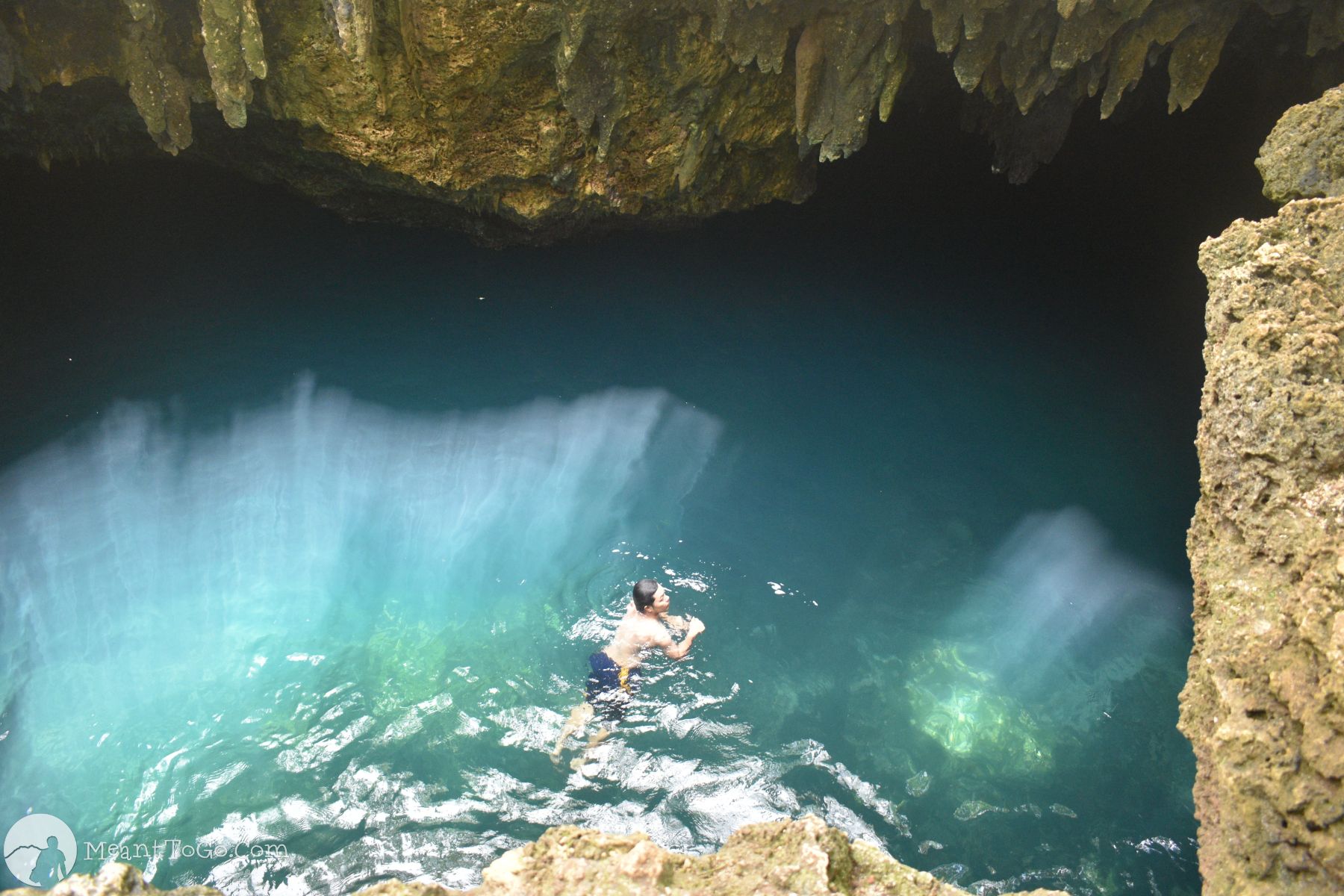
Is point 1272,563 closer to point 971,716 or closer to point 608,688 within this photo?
point 971,716

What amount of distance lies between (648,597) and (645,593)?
28 mm

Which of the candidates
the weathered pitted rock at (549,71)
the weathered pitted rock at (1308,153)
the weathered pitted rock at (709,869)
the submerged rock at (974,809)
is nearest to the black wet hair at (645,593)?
the submerged rock at (974,809)

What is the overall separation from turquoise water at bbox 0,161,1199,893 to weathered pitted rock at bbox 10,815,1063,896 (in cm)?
184

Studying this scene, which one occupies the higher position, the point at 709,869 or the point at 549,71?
the point at 549,71

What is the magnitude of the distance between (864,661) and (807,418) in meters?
2.74

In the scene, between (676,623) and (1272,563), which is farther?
(676,623)

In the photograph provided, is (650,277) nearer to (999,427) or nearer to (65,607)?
(999,427)

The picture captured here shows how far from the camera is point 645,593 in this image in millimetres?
5051

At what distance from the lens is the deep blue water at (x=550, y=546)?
15.5ft

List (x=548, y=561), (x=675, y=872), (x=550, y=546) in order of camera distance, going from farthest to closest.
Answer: (x=550, y=546) → (x=548, y=561) → (x=675, y=872)

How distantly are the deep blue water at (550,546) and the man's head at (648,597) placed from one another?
0.42 meters

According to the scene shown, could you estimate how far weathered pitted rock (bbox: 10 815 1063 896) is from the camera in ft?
8.60

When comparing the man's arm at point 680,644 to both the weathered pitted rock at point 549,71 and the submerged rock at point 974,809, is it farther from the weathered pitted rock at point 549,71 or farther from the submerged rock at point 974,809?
the weathered pitted rock at point 549,71

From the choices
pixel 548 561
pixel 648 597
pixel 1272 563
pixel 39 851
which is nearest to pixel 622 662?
pixel 648 597
